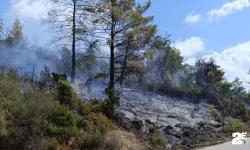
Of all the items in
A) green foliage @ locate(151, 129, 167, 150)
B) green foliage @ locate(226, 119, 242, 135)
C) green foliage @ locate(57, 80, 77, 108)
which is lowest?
green foliage @ locate(226, 119, 242, 135)

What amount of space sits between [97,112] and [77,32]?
860cm

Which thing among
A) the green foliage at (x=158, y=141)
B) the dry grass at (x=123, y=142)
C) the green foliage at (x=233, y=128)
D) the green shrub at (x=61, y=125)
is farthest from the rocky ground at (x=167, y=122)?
the green shrub at (x=61, y=125)

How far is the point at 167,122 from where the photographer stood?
2317 cm

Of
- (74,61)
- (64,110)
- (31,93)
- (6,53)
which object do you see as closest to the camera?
(31,93)

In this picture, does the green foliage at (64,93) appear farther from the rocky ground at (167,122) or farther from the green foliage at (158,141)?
the green foliage at (158,141)

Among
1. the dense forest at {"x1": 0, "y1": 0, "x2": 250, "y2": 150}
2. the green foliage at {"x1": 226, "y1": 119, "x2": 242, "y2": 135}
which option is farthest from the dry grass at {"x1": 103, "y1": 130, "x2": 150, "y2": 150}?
the green foliage at {"x1": 226, "y1": 119, "x2": 242, "y2": 135}

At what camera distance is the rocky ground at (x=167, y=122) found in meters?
20.2

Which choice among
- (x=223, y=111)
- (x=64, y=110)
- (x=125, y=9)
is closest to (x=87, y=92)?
(x=125, y=9)

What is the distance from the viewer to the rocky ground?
2023cm

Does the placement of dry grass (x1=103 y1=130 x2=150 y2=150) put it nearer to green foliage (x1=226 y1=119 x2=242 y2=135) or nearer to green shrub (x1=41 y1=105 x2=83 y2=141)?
green shrub (x1=41 y1=105 x2=83 y2=141)

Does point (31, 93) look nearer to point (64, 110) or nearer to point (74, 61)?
point (64, 110)

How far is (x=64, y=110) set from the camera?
15.4 meters

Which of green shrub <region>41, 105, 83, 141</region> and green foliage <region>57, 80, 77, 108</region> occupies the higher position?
green foliage <region>57, 80, 77, 108</region>

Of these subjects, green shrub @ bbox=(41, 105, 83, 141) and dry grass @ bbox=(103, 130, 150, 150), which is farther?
dry grass @ bbox=(103, 130, 150, 150)
